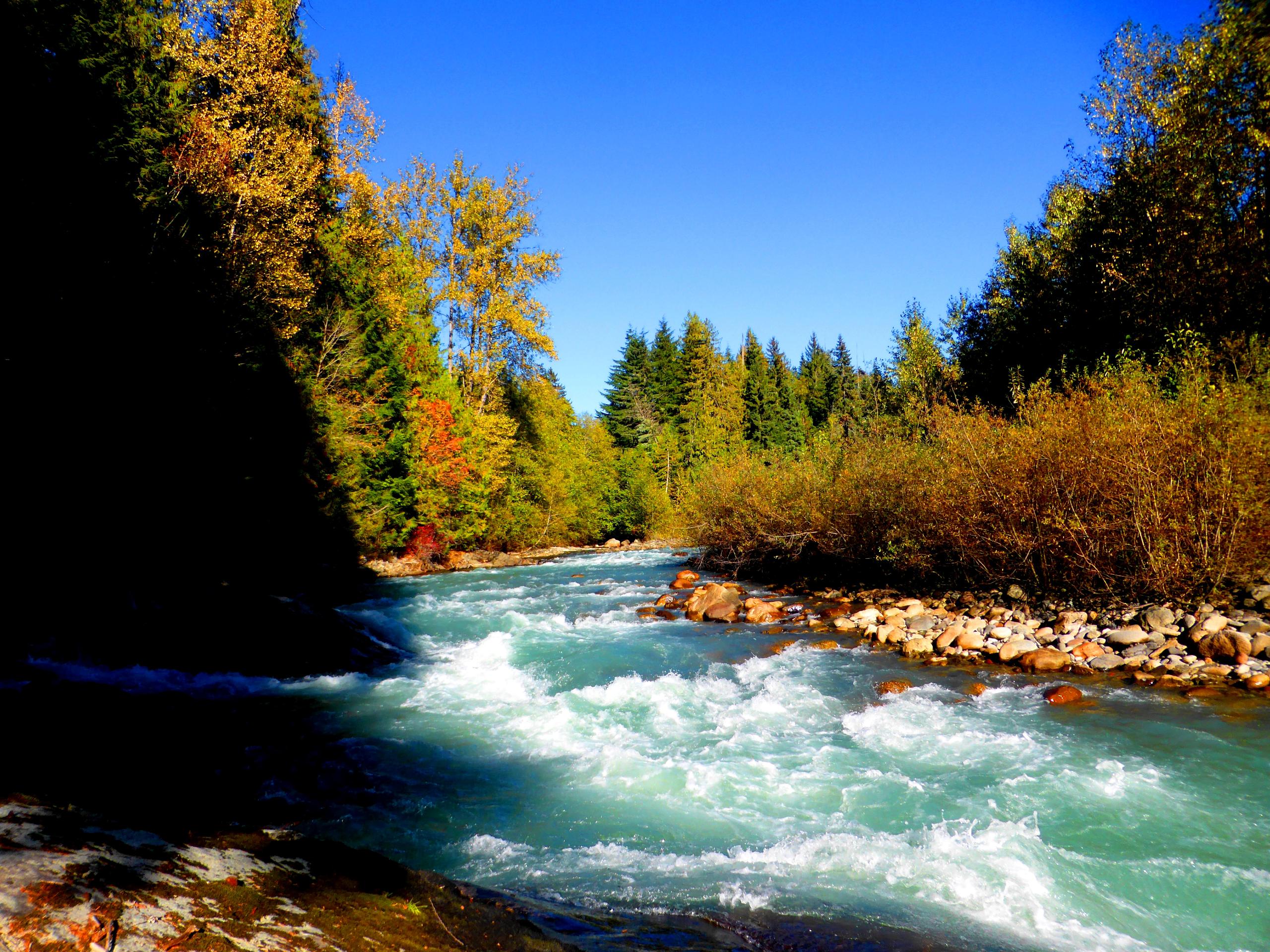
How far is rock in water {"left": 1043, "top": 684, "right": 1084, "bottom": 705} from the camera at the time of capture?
8.48 meters

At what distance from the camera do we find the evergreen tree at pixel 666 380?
5522 centimetres

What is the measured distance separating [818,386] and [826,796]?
213 feet

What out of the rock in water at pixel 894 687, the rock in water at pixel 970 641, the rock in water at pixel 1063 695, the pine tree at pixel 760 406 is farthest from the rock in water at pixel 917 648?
the pine tree at pixel 760 406

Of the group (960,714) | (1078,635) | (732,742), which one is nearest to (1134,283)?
(1078,635)

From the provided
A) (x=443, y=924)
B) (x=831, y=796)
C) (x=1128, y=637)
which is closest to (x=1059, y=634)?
(x=1128, y=637)

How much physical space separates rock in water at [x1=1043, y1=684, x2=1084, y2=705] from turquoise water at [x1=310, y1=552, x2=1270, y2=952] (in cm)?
18

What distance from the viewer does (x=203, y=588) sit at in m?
11.0

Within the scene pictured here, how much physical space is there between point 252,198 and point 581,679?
1415 cm

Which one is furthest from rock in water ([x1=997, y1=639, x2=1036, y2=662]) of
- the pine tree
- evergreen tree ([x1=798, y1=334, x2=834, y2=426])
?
evergreen tree ([x1=798, y1=334, x2=834, y2=426])

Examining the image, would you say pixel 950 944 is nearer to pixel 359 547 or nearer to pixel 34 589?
pixel 34 589

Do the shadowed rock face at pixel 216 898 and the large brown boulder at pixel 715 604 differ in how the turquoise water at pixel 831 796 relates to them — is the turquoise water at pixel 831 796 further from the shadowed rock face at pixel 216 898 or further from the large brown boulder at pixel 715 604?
the large brown boulder at pixel 715 604

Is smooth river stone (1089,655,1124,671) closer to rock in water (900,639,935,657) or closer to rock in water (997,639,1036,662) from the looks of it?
rock in water (997,639,1036,662)

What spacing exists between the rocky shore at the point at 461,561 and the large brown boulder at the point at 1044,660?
19410 millimetres

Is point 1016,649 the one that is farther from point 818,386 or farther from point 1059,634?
point 818,386
